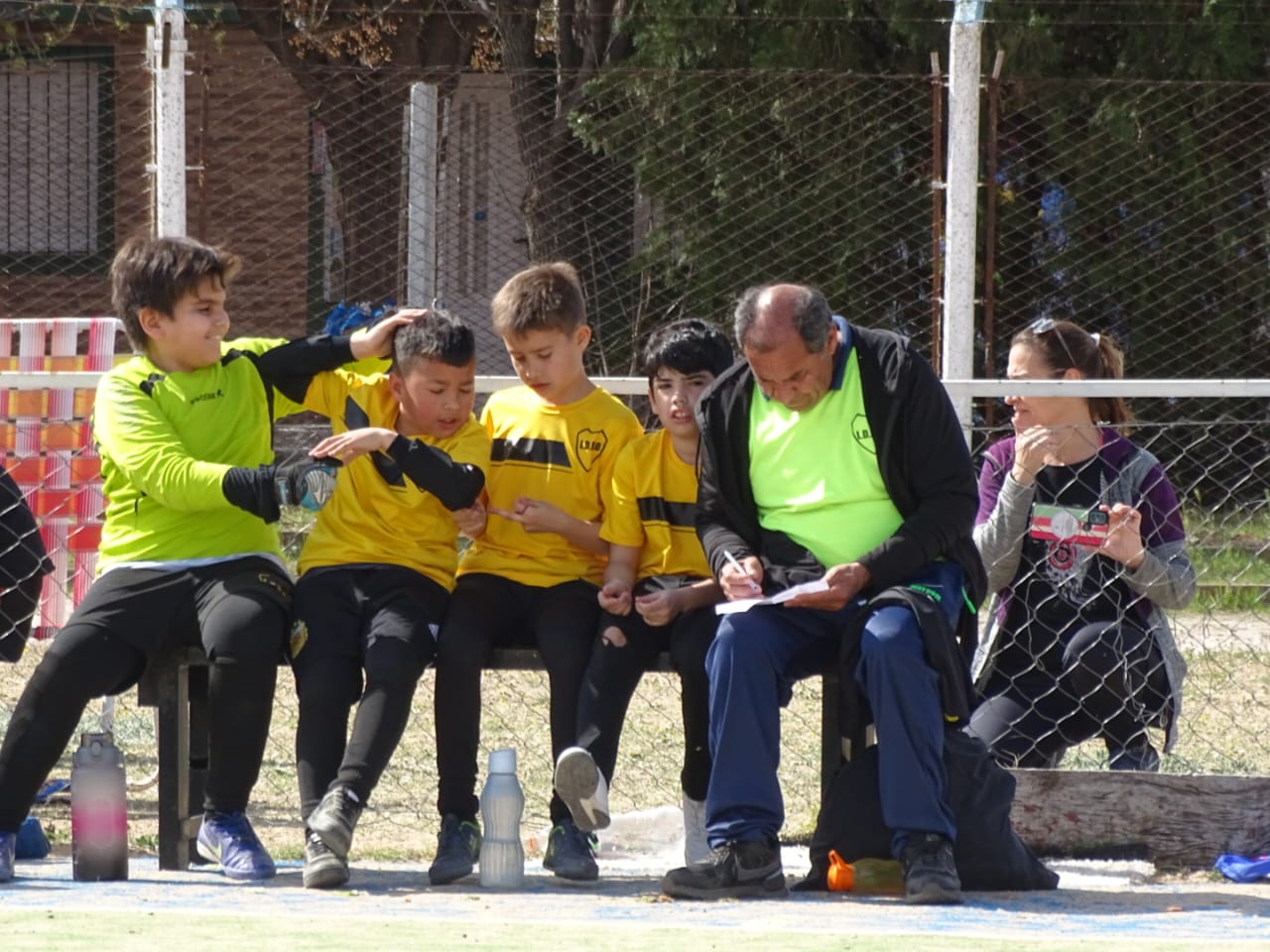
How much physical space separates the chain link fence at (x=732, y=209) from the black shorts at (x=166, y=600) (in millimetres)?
1952

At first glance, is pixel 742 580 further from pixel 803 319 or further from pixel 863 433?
pixel 803 319

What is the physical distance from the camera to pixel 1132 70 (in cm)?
1006

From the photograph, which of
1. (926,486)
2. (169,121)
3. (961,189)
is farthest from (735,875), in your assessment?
(169,121)

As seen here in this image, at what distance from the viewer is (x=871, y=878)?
13.5ft

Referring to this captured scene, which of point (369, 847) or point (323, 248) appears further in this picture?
point (323, 248)

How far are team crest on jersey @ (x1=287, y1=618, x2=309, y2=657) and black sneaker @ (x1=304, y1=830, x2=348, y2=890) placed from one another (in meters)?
0.44

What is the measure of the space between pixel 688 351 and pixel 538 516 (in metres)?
0.52

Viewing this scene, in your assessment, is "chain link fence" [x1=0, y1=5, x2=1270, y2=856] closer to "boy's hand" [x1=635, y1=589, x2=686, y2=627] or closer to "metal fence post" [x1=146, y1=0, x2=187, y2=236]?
"metal fence post" [x1=146, y1=0, x2=187, y2=236]

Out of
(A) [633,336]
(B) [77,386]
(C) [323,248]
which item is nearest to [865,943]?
(B) [77,386]

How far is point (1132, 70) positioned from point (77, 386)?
6626 mm

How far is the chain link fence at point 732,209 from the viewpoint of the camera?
23.6 feet

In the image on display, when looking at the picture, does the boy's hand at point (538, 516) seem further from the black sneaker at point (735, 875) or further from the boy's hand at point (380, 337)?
the black sneaker at point (735, 875)

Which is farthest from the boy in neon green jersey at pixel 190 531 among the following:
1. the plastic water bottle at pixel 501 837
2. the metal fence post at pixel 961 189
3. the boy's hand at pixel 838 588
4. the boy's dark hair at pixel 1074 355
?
the metal fence post at pixel 961 189

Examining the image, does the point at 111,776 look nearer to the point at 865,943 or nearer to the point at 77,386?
the point at 77,386
